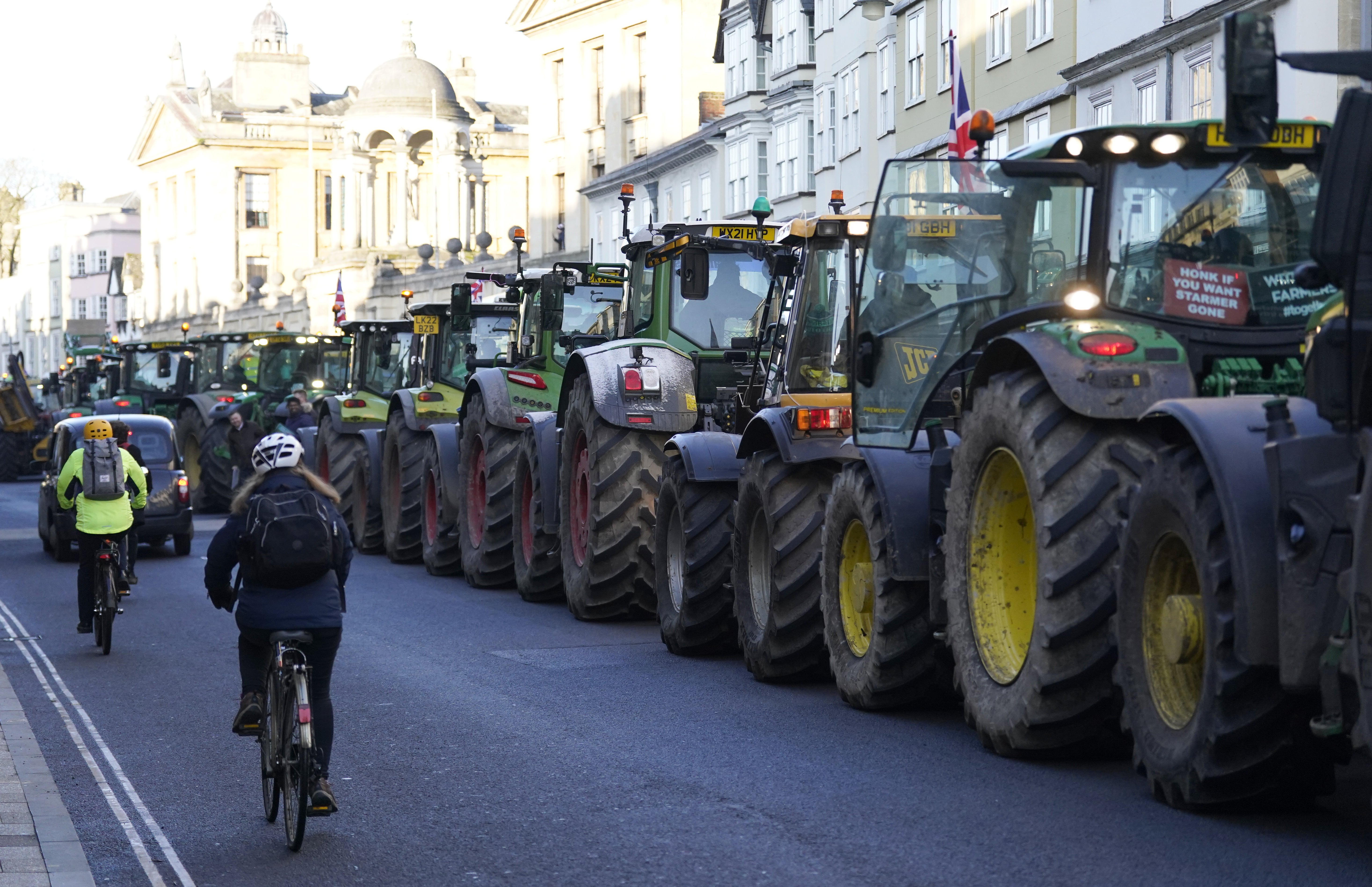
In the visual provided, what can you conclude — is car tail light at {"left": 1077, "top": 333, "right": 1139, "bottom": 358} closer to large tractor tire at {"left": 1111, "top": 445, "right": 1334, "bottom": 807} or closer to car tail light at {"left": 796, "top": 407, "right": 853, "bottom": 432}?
large tractor tire at {"left": 1111, "top": 445, "right": 1334, "bottom": 807}

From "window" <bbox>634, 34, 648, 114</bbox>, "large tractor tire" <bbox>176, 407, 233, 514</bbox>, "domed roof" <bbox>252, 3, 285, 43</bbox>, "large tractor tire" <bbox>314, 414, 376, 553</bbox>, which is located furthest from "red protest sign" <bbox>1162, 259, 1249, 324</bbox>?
"domed roof" <bbox>252, 3, 285, 43</bbox>

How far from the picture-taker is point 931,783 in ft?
27.7

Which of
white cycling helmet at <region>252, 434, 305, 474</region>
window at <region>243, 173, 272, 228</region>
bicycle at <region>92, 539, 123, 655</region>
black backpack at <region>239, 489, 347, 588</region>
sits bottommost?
bicycle at <region>92, 539, 123, 655</region>

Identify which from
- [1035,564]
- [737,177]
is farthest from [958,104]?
[737,177]

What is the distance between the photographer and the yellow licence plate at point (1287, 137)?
8.45 metres

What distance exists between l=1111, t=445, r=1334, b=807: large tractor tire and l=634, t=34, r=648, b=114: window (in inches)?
2262

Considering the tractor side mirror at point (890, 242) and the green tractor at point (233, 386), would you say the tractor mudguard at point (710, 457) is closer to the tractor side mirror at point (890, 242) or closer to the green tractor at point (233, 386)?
the tractor side mirror at point (890, 242)

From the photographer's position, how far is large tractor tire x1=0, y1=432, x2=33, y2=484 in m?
47.2

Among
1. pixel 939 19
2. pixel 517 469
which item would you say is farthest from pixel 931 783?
pixel 939 19

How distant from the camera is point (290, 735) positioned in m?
7.62

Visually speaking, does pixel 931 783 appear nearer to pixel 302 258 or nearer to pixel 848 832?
pixel 848 832

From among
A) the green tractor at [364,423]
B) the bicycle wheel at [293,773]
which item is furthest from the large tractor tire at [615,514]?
the green tractor at [364,423]

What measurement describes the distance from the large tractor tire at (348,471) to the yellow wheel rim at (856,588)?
13.1 meters

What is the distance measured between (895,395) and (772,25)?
3929 cm
